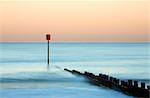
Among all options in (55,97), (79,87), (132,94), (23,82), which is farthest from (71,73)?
(132,94)

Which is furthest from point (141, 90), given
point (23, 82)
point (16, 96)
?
point (23, 82)

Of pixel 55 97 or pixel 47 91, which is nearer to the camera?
pixel 55 97

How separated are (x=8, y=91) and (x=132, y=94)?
5.00 meters

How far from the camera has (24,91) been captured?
605 inches

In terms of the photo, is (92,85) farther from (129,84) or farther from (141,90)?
(141,90)

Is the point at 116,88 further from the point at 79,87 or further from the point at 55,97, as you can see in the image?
the point at 79,87

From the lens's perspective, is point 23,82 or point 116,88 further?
point 23,82

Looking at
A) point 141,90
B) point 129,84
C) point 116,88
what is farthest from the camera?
point 116,88

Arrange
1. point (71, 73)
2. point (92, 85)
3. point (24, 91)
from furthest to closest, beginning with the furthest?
point (71, 73) → point (92, 85) → point (24, 91)

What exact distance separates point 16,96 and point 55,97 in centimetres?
127

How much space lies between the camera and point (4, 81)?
19.5 metres

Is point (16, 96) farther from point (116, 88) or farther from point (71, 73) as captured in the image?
point (71, 73)

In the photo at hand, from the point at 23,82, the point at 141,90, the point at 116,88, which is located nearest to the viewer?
the point at 141,90

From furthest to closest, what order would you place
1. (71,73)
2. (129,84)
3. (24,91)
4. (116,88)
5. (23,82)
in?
(71,73) < (23,82) < (24,91) < (116,88) < (129,84)
